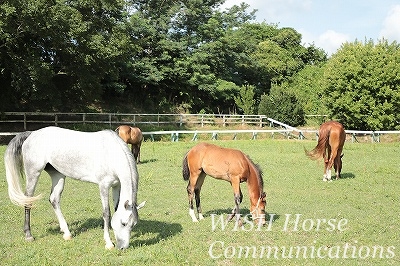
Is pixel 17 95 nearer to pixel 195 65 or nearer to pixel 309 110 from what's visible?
pixel 195 65

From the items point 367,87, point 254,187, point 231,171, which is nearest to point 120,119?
point 367,87

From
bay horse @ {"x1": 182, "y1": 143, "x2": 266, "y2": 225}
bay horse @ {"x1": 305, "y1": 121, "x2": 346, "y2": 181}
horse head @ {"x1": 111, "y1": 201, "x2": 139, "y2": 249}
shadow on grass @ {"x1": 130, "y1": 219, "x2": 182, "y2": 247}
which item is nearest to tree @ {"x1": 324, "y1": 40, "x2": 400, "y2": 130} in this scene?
bay horse @ {"x1": 305, "y1": 121, "x2": 346, "y2": 181}

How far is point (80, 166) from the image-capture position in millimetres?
6969

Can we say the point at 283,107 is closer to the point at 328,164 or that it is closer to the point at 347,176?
the point at 347,176

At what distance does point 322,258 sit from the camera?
6.30 m

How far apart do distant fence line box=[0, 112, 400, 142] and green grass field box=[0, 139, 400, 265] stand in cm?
1412

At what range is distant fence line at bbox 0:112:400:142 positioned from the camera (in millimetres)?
27188

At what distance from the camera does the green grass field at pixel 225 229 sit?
630cm

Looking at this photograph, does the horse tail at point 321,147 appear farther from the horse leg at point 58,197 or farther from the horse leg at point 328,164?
the horse leg at point 58,197

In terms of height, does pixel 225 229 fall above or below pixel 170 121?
below

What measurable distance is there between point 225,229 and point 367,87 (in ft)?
87.7

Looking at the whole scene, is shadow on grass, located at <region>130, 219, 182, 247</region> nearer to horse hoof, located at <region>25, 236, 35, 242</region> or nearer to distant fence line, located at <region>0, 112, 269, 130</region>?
horse hoof, located at <region>25, 236, 35, 242</region>

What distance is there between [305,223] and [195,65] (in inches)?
1187

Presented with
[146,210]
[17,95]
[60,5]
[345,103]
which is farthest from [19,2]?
[345,103]
